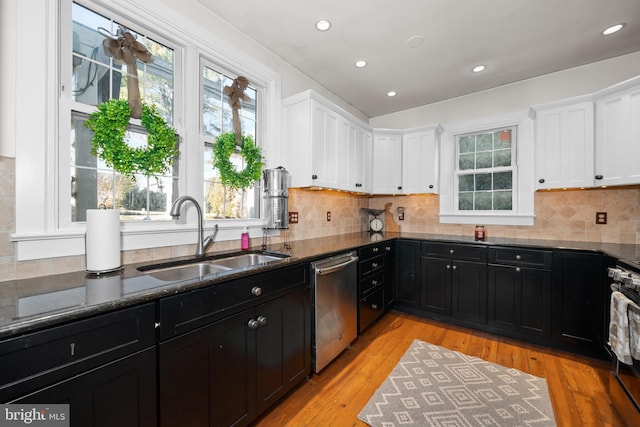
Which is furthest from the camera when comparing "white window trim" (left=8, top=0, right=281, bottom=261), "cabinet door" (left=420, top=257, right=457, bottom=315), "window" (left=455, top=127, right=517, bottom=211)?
"window" (left=455, top=127, right=517, bottom=211)

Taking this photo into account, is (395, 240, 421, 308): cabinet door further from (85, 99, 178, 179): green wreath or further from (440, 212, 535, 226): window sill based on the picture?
(85, 99, 178, 179): green wreath

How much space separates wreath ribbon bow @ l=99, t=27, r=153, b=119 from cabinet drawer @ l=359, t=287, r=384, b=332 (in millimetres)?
2460

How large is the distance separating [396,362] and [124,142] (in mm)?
2659

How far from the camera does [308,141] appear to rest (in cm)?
A: 264

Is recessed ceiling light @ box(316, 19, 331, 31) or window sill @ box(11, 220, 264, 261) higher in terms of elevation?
recessed ceiling light @ box(316, 19, 331, 31)

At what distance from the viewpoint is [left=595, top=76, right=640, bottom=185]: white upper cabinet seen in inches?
90.4

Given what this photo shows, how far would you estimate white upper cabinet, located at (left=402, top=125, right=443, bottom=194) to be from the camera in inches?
142

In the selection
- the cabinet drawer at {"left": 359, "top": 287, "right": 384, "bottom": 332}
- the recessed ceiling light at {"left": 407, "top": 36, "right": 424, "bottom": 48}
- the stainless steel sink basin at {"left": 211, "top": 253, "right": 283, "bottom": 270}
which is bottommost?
the cabinet drawer at {"left": 359, "top": 287, "right": 384, "bottom": 332}

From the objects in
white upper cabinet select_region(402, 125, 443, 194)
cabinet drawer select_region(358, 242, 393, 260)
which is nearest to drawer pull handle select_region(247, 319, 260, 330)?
cabinet drawer select_region(358, 242, 393, 260)

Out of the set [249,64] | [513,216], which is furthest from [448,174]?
[249,64]

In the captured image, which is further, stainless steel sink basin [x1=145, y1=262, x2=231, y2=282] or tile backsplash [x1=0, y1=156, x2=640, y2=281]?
tile backsplash [x1=0, y1=156, x2=640, y2=281]

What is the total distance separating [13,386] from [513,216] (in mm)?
4108

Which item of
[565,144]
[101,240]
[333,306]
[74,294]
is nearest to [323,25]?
[101,240]

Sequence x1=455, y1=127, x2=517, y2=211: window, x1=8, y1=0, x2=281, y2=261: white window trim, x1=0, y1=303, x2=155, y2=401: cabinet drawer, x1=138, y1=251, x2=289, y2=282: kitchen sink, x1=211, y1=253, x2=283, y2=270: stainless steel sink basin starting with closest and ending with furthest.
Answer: x1=0, y1=303, x2=155, y2=401: cabinet drawer → x1=8, y1=0, x2=281, y2=261: white window trim → x1=138, y1=251, x2=289, y2=282: kitchen sink → x1=211, y1=253, x2=283, y2=270: stainless steel sink basin → x1=455, y1=127, x2=517, y2=211: window
